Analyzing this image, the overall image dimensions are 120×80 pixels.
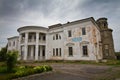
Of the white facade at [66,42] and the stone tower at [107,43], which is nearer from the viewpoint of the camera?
the white facade at [66,42]

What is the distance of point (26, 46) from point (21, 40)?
11.2 ft

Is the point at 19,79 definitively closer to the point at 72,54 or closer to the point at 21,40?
the point at 72,54

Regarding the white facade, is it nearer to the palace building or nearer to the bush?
the palace building

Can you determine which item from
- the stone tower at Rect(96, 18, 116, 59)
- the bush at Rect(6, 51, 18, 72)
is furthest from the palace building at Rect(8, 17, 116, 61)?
the bush at Rect(6, 51, 18, 72)

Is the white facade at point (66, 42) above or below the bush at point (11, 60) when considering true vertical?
above

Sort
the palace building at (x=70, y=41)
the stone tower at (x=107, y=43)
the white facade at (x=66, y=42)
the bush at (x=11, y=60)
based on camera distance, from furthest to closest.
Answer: the stone tower at (x=107, y=43) → the palace building at (x=70, y=41) → the white facade at (x=66, y=42) → the bush at (x=11, y=60)

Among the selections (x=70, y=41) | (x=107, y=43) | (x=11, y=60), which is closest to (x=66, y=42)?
(x=70, y=41)

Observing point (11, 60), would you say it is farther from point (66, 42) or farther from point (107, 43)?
point (107, 43)

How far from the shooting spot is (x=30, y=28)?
89.9ft

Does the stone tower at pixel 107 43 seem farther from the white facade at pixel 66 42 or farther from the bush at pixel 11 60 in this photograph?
the bush at pixel 11 60

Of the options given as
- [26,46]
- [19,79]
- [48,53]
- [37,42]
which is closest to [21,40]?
[26,46]

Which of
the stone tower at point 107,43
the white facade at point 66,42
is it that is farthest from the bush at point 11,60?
the stone tower at point 107,43

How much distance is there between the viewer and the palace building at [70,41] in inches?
866

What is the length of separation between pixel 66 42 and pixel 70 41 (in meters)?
1.13
